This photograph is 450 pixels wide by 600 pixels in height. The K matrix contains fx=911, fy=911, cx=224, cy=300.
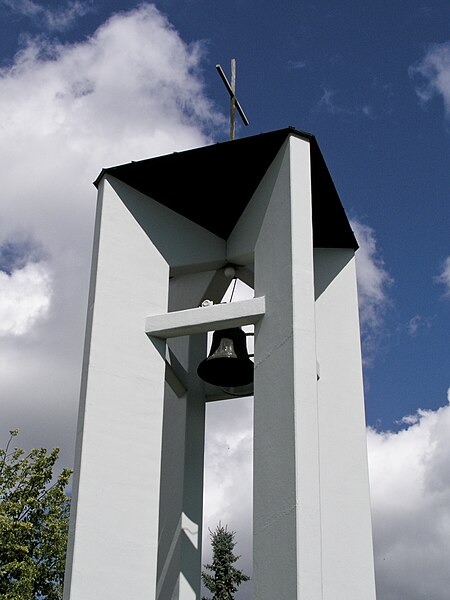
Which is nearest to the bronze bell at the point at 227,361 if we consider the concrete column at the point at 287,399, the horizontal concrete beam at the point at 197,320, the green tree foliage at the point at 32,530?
the horizontal concrete beam at the point at 197,320

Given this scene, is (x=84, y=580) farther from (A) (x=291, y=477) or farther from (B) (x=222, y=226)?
(B) (x=222, y=226)

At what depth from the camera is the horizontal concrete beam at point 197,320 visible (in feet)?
29.2

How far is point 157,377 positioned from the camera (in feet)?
29.5

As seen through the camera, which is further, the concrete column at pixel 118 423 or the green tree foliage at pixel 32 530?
the green tree foliage at pixel 32 530

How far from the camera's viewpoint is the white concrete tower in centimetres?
780

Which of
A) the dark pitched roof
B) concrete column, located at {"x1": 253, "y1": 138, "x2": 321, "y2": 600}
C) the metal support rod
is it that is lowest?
concrete column, located at {"x1": 253, "y1": 138, "x2": 321, "y2": 600}

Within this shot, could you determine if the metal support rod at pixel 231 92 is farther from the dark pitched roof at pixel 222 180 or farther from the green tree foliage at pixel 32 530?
the green tree foliage at pixel 32 530

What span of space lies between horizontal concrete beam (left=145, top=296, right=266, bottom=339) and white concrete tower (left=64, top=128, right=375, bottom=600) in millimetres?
13

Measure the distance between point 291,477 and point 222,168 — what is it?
3.68 metres

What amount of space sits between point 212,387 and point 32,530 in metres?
9.91

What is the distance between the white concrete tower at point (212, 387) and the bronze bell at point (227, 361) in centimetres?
43

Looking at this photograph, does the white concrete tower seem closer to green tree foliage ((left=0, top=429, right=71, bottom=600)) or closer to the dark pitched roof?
the dark pitched roof

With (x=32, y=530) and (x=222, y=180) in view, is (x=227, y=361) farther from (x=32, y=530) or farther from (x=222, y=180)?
(x=32, y=530)

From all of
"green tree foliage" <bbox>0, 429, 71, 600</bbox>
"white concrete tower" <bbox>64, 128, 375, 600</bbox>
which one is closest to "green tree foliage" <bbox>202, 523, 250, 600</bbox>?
"green tree foliage" <bbox>0, 429, 71, 600</bbox>
